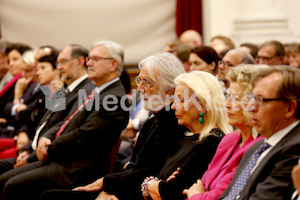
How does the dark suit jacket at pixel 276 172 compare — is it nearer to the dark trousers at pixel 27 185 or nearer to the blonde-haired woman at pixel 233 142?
the blonde-haired woman at pixel 233 142

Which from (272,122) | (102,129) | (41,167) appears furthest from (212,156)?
(41,167)

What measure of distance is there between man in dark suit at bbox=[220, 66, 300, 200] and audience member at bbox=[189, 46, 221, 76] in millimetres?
2006

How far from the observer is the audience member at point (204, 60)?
14.0 ft

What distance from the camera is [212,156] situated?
9.10 ft

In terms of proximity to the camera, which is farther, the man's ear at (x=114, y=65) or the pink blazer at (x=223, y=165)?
the man's ear at (x=114, y=65)

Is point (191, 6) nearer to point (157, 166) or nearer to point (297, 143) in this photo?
point (157, 166)

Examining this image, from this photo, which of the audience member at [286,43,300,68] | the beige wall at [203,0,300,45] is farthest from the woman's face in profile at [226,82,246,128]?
the beige wall at [203,0,300,45]

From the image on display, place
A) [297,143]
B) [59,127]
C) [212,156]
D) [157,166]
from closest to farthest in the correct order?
[297,143] → [212,156] → [157,166] → [59,127]

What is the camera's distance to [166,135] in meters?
3.16

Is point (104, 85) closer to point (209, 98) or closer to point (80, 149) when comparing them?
point (80, 149)

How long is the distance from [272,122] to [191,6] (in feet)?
16.1

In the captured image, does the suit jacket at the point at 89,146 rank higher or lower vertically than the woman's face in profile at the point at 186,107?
lower

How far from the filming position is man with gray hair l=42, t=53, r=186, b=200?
10.4ft

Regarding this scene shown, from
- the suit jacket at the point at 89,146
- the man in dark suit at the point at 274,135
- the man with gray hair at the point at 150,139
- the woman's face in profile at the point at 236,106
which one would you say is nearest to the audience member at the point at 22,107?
the suit jacket at the point at 89,146
